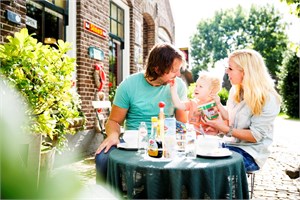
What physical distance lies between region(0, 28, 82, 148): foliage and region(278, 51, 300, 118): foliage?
17.0 metres

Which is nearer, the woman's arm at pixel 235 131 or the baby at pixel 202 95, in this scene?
the woman's arm at pixel 235 131

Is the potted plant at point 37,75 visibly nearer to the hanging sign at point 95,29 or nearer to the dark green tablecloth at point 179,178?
the dark green tablecloth at point 179,178

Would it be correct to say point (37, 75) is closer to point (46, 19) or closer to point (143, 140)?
point (143, 140)

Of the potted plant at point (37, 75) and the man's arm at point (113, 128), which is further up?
the potted plant at point (37, 75)

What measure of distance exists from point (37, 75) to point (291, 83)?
1779cm

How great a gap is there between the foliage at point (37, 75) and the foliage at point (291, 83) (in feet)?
55.7

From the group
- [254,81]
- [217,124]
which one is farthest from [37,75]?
[254,81]

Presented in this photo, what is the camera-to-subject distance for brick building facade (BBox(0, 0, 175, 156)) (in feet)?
15.7

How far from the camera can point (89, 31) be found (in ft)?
20.0

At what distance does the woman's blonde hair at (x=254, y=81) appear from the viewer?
8.51 feet

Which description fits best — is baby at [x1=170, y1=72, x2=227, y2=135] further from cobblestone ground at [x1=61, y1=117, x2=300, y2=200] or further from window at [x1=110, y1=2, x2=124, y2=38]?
window at [x1=110, y1=2, x2=124, y2=38]

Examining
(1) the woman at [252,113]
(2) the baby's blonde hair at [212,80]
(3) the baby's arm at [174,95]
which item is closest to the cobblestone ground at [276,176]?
(3) the baby's arm at [174,95]

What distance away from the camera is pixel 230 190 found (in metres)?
1.91

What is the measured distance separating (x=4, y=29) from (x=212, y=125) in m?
2.78
